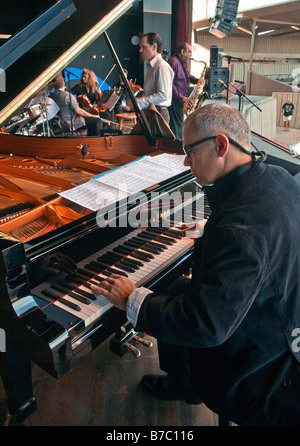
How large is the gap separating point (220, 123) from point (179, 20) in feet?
38.9

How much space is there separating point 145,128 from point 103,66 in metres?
10.6

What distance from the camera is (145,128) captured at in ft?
9.39

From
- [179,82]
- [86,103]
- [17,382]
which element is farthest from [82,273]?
[86,103]

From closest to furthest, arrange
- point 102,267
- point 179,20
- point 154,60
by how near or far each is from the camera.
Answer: point 102,267 < point 154,60 < point 179,20

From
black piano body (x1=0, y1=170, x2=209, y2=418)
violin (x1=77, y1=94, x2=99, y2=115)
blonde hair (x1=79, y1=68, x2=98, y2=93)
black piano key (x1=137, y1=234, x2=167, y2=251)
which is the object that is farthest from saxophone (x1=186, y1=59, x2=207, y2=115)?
black piano key (x1=137, y1=234, x2=167, y2=251)

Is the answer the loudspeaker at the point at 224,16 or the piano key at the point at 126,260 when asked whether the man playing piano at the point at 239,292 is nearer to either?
the piano key at the point at 126,260

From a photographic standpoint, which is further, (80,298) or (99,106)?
(99,106)

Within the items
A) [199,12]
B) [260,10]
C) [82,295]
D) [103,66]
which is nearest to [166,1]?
[103,66]

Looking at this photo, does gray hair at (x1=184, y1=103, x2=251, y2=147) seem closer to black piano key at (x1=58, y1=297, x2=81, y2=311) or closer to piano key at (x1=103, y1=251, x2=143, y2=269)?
piano key at (x1=103, y1=251, x2=143, y2=269)

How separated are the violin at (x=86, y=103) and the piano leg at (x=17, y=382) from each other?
6.73 metres

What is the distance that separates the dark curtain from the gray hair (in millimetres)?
11662

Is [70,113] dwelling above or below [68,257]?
above

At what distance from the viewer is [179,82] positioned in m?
6.06

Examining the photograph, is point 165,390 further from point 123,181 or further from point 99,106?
point 99,106
